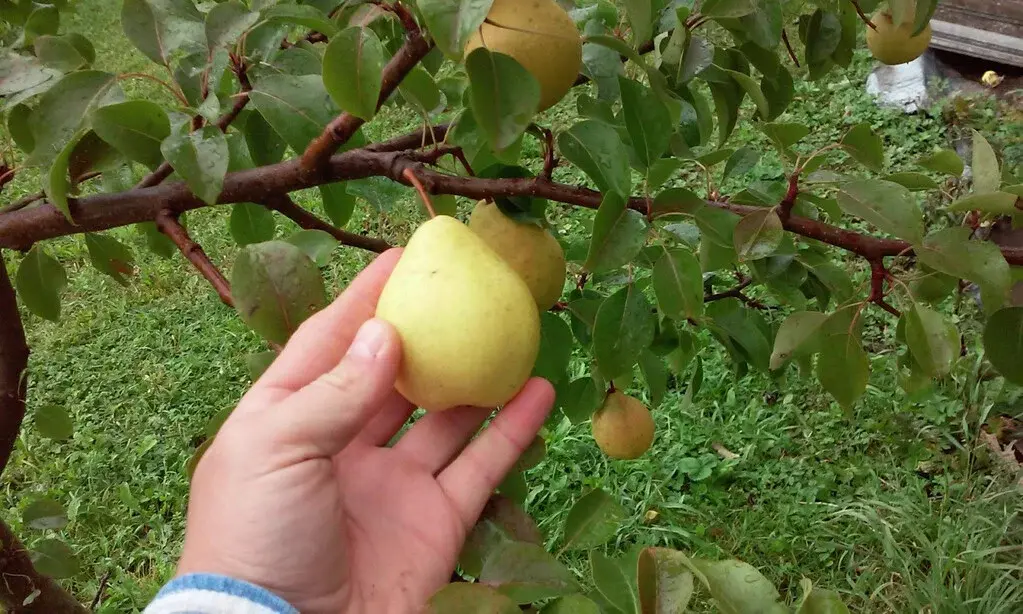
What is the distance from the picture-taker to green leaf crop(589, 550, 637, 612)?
73 centimetres

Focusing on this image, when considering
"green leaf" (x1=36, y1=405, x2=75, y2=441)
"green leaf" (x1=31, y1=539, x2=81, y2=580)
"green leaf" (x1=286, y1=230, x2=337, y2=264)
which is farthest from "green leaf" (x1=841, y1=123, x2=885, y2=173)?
"green leaf" (x1=31, y1=539, x2=81, y2=580)

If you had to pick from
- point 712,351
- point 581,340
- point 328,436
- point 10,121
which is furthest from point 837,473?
point 10,121

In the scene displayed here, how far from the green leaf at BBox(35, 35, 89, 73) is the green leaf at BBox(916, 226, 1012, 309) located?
3.71 ft

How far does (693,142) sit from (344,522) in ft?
2.70

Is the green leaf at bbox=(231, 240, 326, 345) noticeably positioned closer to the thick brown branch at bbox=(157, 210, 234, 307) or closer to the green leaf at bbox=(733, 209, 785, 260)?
the thick brown branch at bbox=(157, 210, 234, 307)

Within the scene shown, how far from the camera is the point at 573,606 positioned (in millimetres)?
706

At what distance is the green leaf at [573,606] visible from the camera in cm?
69

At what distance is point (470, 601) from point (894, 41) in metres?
1.50

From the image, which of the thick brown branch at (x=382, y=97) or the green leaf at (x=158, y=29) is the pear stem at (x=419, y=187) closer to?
the thick brown branch at (x=382, y=97)

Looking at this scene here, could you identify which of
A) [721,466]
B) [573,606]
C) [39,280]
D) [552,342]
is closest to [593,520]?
[573,606]

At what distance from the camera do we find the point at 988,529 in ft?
7.22

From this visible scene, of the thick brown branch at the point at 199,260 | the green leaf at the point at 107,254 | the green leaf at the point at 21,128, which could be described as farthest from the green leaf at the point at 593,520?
the green leaf at the point at 107,254

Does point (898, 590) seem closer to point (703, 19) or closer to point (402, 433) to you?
point (402, 433)

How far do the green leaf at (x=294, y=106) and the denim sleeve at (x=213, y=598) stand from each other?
521mm
